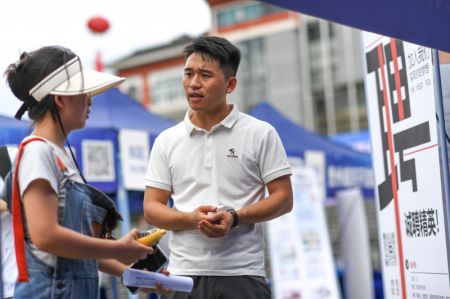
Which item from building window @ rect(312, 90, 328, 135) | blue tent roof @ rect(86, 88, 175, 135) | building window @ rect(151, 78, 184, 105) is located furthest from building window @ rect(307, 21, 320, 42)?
blue tent roof @ rect(86, 88, 175, 135)

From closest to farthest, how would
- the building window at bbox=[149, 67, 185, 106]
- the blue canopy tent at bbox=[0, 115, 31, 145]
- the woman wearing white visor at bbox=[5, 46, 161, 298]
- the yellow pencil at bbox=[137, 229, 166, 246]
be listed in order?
the woman wearing white visor at bbox=[5, 46, 161, 298], the yellow pencil at bbox=[137, 229, 166, 246], the blue canopy tent at bbox=[0, 115, 31, 145], the building window at bbox=[149, 67, 185, 106]

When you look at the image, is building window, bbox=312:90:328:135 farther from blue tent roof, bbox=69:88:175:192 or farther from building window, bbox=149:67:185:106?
blue tent roof, bbox=69:88:175:192

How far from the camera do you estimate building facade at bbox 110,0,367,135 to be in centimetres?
2766

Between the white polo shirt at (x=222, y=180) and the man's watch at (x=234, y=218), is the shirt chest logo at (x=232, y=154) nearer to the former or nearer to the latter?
the white polo shirt at (x=222, y=180)

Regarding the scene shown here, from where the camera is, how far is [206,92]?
112 inches

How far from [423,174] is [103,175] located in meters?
4.29

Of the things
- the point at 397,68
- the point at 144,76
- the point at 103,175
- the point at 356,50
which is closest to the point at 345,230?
the point at 103,175

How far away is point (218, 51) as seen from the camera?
2.86 meters

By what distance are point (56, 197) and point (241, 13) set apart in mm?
29778

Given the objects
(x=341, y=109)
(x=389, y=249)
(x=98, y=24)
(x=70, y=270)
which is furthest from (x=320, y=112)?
(x=70, y=270)

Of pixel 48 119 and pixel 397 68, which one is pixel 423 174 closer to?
pixel 397 68

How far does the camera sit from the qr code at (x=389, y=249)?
356cm

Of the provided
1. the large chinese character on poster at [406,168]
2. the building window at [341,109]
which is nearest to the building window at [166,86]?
the building window at [341,109]

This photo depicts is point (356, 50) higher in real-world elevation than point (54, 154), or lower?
higher
